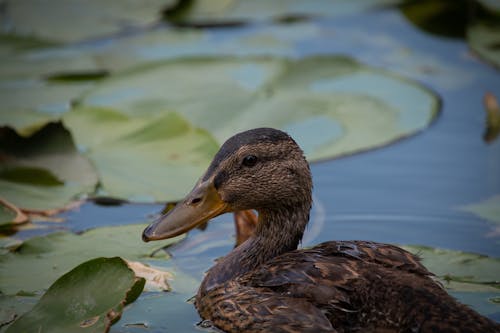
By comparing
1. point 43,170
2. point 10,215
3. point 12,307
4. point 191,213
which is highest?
point 191,213

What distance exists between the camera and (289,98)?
8.03 meters

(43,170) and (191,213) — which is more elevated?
(191,213)

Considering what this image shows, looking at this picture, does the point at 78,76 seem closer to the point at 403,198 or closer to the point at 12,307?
the point at 403,198

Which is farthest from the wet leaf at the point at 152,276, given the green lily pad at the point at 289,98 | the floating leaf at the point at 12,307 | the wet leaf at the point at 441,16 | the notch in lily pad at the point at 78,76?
the wet leaf at the point at 441,16

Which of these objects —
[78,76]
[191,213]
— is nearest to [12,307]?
[191,213]

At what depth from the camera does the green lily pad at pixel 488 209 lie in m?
6.41

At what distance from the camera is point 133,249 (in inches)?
231

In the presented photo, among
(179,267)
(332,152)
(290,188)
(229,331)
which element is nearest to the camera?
(229,331)

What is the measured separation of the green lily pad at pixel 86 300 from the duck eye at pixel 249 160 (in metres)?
0.94

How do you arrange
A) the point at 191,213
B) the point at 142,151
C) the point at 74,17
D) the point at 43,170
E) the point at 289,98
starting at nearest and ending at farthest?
the point at 191,213
the point at 43,170
the point at 142,151
the point at 289,98
the point at 74,17

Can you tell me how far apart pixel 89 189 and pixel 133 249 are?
916 millimetres

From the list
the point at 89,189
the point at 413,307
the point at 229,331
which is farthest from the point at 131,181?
the point at 413,307

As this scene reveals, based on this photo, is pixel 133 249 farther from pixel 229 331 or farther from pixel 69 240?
pixel 229 331

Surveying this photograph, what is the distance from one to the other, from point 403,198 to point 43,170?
105 inches
